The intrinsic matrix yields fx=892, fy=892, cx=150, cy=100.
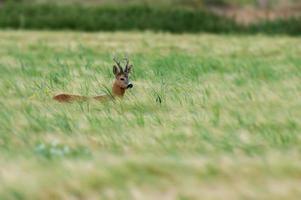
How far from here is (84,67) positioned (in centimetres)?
1155

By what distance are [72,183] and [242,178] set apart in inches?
37.0

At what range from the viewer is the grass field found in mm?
4809

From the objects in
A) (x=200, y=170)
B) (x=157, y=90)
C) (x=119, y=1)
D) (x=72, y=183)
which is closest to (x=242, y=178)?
(x=200, y=170)

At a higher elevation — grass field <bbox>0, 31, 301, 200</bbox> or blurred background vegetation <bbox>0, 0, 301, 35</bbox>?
blurred background vegetation <bbox>0, 0, 301, 35</bbox>

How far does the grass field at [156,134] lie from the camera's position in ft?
15.8

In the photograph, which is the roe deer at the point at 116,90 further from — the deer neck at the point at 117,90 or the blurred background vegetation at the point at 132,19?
the blurred background vegetation at the point at 132,19

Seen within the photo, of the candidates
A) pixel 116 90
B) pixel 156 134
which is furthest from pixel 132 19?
pixel 156 134

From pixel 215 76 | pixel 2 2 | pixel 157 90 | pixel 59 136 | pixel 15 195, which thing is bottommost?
pixel 15 195

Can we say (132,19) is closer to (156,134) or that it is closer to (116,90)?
(116,90)

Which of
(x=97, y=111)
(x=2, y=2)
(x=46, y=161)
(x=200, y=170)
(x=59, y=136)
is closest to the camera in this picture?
(x=200, y=170)

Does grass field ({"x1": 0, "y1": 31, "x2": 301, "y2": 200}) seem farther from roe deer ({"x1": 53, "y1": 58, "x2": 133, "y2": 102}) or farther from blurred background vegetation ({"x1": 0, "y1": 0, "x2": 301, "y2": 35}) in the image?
blurred background vegetation ({"x1": 0, "y1": 0, "x2": 301, "y2": 35})

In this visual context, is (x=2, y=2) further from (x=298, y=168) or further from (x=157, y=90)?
(x=298, y=168)

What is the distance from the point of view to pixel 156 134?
6332 mm

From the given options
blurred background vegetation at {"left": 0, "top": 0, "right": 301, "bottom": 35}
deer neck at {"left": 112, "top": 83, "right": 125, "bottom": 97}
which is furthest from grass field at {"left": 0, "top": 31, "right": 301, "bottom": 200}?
blurred background vegetation at {"left": 0, "top": 0, "right": 301, "bottom": 35}
